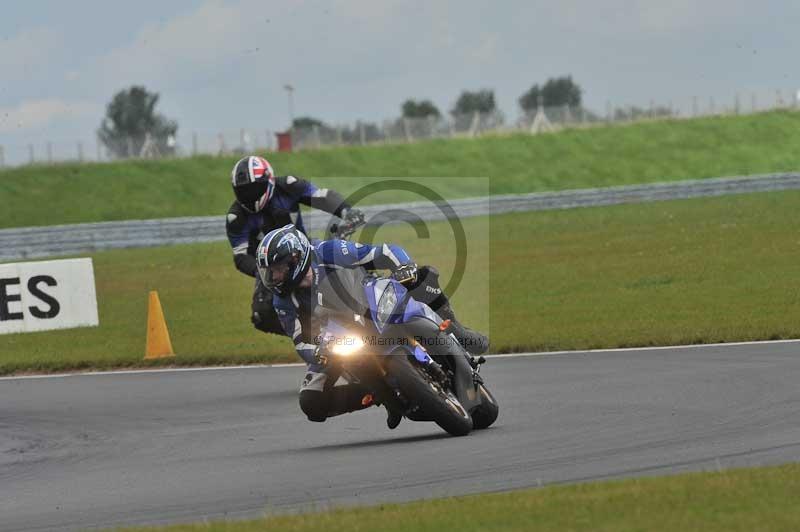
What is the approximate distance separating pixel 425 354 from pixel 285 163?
161 feet

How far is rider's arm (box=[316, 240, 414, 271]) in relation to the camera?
383 inches

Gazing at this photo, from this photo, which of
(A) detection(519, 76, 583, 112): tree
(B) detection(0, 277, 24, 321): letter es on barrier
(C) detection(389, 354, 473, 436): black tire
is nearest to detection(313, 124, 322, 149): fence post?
(B) detection(0, 277, 24, 321): letter es on barrier

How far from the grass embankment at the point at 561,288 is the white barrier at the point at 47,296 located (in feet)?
1.17

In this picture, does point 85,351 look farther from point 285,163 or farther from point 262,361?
point 285,163

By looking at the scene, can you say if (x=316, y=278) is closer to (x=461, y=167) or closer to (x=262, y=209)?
(x=262, y=209)

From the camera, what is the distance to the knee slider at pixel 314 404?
9.82 meters

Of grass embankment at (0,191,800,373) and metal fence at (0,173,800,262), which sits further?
metal fence at (0,173,800,262)

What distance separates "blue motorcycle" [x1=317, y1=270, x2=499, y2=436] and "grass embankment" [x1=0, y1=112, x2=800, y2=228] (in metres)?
36.2

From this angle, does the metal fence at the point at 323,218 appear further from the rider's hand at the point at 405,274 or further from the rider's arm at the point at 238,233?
the rider's hand at the point at 405,274

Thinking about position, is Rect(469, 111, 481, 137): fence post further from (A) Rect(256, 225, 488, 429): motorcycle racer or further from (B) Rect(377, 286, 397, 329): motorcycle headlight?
(B) Rect(377, 286, 397, 329): motorcycle headlight

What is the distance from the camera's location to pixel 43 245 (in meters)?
33.8

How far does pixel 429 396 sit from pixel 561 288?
41.2 ft

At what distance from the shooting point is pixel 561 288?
70.5 feet

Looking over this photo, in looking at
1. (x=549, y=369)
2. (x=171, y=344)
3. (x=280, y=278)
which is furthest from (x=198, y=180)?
(x=280, y=278)
